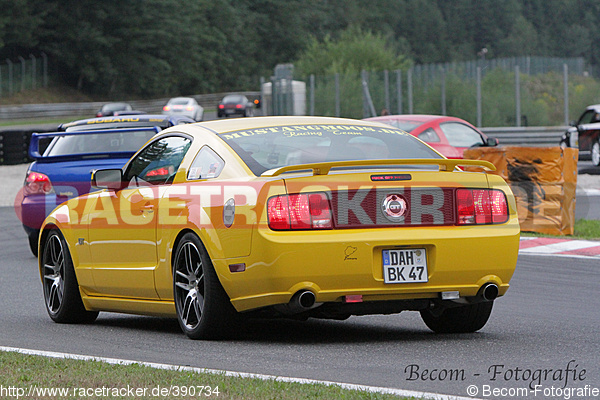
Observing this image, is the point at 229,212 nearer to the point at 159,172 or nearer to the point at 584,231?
the point at 159,172

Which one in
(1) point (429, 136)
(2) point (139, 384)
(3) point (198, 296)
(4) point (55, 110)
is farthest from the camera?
(4) point (55, 110)

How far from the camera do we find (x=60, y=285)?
27.3 feet

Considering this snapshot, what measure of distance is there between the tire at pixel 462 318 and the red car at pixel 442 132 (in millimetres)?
9754

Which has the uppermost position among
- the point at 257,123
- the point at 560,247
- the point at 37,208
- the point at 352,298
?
the point at 257,123

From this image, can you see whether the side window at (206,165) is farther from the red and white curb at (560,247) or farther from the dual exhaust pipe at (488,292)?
the red and white curb at (560,247)

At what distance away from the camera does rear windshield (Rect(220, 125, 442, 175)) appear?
6.82 meters

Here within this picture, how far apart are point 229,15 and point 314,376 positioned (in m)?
102

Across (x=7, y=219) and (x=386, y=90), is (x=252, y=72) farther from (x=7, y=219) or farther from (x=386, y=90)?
(x=7, y=219)

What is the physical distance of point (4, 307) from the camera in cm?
909

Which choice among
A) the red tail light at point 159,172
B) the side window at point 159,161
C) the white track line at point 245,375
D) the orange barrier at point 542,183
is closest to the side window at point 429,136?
the orange barrier at point 542,183

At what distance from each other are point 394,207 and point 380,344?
890 mm

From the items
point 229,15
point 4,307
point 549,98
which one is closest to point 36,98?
point 229,15

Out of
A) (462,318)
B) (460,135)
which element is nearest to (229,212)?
(462,318)

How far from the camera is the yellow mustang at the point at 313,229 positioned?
6.20 meters
